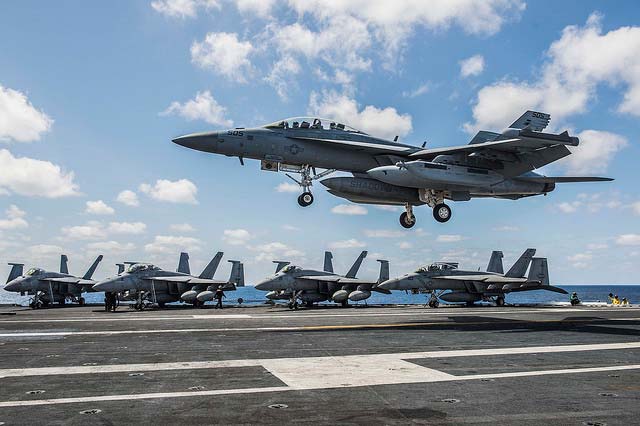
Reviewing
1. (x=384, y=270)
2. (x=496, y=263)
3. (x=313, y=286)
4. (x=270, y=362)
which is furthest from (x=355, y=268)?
(x=270, y=362)

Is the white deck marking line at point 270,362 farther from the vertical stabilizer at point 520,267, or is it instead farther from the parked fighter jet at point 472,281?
the vertical stabilizer at point 520,267

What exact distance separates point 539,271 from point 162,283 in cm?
3433

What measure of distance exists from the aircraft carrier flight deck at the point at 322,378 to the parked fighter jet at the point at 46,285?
116 ft

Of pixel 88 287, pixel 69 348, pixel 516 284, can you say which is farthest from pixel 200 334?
pixel 88 287

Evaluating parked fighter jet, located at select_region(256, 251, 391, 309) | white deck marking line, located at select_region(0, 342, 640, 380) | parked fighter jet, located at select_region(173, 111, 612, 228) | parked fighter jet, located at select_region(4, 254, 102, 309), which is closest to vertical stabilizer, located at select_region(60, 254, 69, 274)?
parked fighter jet, located at select_region(4, 254, 102, 309)

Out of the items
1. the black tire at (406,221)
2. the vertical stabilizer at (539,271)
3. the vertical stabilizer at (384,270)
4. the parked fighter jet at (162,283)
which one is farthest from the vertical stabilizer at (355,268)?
the black tire at (406,221)

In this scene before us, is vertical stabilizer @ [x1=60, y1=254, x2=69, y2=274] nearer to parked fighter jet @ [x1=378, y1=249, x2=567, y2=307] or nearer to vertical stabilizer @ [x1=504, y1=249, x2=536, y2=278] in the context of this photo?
parked fighter jet @ [x1=378, y1=249, x2=567, y2=307]

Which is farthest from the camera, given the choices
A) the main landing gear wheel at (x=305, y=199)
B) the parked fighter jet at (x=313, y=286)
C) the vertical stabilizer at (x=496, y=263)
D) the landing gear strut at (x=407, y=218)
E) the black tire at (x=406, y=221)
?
the vertical stabilizer at (x=496, y=263)

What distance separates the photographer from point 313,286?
46188 mm

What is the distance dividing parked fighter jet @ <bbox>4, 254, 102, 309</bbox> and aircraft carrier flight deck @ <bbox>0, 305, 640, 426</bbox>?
35.2 m

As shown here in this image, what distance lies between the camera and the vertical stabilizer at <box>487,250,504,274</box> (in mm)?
52438

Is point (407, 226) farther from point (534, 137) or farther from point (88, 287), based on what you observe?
point (88, 287)

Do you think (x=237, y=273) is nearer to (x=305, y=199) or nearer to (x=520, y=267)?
(x=520, y=267)

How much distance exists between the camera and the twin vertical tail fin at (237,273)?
52.5 m
